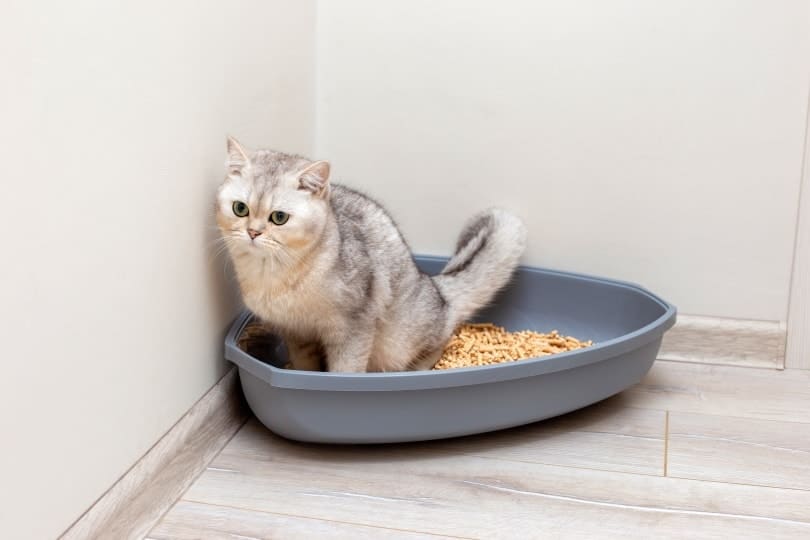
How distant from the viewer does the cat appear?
1724mm

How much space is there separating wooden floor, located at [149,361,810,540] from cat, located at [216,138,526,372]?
0.76 feet

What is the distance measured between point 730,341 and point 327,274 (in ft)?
3.91

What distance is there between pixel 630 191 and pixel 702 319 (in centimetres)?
40

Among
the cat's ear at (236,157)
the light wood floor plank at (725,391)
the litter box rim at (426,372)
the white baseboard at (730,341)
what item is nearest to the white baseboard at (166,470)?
the litter box rim at (426,372)

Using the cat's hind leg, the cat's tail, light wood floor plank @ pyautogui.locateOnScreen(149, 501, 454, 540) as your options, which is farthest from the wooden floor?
the cat's tail

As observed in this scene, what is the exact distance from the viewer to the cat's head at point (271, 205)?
171 cm

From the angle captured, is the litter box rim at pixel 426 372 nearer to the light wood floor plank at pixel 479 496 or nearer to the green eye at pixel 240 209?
the light wood floor plank at pixel 479 496

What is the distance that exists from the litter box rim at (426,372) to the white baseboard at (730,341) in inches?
15.2

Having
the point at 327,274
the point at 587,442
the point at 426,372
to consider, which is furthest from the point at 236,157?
the point at 587,442

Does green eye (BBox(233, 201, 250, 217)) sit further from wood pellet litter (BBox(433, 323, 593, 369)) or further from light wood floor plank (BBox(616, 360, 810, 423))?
light wood floor plank (BBox(616, 360, 810, 423))

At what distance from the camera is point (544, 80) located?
90.9 inches

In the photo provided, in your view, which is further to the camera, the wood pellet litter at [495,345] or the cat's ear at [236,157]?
the wood pellet litter at [495,345]

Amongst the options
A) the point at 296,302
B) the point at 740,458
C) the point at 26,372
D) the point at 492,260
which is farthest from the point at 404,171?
the point at 26,372

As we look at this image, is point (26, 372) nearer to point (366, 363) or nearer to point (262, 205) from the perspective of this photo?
point (262, 205)
